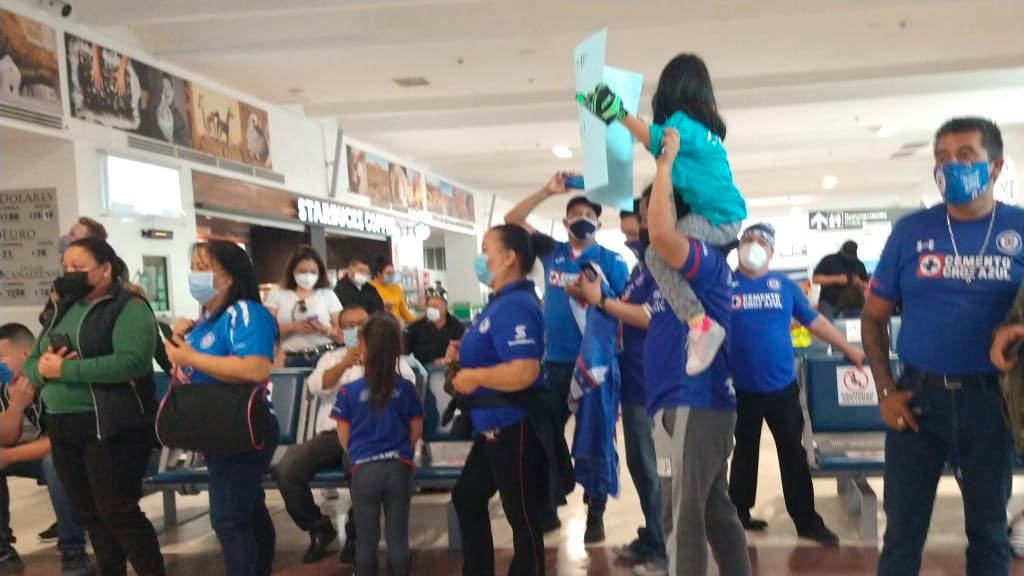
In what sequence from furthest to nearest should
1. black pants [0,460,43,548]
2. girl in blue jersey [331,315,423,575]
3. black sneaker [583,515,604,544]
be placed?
black pants [0,460,43,548] → black sneaker [583,515,604,544] → girl in blue jersey [331,315,423,575]

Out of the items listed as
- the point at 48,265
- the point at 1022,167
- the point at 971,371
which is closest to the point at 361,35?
the point at 48,265

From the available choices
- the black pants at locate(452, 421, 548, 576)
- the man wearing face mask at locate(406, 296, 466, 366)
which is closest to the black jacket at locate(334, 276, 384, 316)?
the man wearing face mask at locate(406, 296, 466, 366)

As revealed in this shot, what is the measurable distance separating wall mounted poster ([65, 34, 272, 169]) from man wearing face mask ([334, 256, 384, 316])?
8.08 ft

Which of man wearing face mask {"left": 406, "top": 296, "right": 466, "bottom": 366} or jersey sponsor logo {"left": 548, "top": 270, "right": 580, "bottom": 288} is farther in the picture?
man wearing face mask {"left": 406, "top": 296, "right": 466, "bottom": 366}

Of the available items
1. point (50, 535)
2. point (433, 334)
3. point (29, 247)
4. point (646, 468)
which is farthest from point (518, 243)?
point (29, 247)

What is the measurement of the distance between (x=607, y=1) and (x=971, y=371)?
520cm

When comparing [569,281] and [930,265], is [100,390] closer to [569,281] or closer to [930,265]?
[569,281]

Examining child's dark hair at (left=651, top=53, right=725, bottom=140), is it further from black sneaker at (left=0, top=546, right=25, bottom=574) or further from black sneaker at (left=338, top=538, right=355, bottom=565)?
black sneaker at (left=0, top=546, right=25, bottom=574)

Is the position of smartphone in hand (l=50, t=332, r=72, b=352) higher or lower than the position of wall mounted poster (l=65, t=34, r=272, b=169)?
lower

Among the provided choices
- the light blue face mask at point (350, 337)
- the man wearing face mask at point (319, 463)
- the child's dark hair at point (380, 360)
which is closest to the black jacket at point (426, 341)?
the light blue face mask at point (350, 337)

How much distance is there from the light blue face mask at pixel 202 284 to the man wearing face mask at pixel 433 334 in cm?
248

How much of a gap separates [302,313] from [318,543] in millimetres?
1759

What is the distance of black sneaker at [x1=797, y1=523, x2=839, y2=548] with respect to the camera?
3863mm

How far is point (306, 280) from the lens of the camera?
17.8 ft
